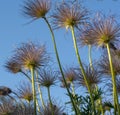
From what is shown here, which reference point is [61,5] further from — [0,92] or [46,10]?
[0,92]

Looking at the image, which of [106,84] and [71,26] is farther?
[106,84]

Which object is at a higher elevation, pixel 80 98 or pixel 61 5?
pixel 61 5

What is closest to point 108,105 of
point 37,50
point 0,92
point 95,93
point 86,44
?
point 95,93

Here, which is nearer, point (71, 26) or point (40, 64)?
point (71, 26)

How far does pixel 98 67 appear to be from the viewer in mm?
6516

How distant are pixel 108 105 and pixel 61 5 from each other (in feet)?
5.50

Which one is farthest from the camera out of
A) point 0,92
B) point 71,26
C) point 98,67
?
point 0,92

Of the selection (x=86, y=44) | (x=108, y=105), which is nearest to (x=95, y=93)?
(x=108, y=105)

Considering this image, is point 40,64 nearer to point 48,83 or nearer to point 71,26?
point 48,83

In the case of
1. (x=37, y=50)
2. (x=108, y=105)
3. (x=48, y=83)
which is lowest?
(x=108, y=105)

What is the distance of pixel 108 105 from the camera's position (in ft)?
20.9

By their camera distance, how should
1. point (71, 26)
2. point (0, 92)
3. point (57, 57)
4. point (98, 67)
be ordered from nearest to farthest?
1. point (57, 57)
2. point (71, 26)
3. point (98, 67)
4. point (0, 92)

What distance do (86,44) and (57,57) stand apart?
3.79ft

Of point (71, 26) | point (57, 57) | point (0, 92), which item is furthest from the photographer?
point (0, 92)
